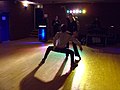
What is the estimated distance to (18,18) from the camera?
17969mm

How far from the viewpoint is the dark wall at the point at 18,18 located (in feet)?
54.4

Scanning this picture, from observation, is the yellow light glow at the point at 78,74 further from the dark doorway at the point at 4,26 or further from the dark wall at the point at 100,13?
the dark wall at the point at 100,13

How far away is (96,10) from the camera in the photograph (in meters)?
17.5

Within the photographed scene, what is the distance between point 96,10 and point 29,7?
5.87 m

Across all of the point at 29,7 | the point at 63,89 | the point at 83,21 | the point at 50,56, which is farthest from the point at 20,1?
the point at 63,89

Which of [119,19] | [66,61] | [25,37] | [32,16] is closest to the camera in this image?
[66,61]

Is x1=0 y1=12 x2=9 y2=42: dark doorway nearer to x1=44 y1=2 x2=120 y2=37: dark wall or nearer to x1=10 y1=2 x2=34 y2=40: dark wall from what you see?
x1=10 y1=2 x2=34 y2=40: dark wall

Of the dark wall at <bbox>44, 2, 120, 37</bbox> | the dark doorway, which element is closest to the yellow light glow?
the dark doorway

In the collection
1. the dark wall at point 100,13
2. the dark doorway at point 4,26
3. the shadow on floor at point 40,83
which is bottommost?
the shadow on floor at point 40,83

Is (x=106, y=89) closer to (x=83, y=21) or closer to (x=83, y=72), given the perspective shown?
(x=83, y=72)

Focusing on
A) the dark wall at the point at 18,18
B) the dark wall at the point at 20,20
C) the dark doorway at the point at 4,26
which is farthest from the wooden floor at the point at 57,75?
the dark wall at the point at 20,20

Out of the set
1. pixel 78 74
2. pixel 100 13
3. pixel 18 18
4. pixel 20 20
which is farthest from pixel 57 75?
pixel 20 20

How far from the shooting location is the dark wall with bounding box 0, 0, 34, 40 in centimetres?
1659

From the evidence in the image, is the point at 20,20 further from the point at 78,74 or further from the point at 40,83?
the point at 40,83
